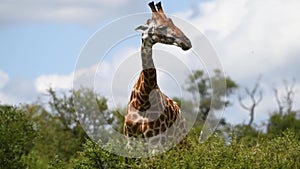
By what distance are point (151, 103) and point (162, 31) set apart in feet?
4.74

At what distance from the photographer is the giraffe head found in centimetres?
1315

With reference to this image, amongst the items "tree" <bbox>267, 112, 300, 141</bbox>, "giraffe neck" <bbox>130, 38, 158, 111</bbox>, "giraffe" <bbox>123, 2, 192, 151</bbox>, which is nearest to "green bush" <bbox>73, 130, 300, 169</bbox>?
"giraffe" <bbox>123, 2, 192, 151</bbox>

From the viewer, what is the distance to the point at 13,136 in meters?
20.6

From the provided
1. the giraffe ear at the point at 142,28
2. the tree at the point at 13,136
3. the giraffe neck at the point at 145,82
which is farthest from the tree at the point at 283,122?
the giraffe ear at the point at 142,28

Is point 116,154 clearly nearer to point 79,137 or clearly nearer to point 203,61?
point 203,61

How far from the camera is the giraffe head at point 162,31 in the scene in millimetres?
13148

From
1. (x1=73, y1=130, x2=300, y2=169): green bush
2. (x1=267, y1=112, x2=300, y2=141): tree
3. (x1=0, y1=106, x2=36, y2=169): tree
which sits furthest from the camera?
(x1=267, y1=112, x2=300, y2=141): tree

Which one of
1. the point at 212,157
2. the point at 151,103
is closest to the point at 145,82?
the point at 151,103

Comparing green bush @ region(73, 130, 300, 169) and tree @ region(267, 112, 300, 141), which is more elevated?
tree @ region(267, 112, 300, 141)

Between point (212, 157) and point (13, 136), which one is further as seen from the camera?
point (13, 136)

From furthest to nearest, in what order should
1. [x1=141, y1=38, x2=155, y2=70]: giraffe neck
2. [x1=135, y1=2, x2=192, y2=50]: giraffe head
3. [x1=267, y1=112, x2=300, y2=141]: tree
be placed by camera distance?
[x1=267, y1=112, x2=300, y2=141]: tree → [x1=141, y1=38, x2=155, y2=70]: giraffe neck → [x1=135, y1=2, x2=192, y2=50]: giraffe head

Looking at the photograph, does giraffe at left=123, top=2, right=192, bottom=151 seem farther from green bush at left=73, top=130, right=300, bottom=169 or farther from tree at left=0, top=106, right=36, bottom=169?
tree at left=0, top=106, right=36, bottom=169

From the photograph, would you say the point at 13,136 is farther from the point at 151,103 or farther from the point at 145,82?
the point at 145,82

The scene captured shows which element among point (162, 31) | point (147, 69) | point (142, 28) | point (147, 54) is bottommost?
point (147, 69)
